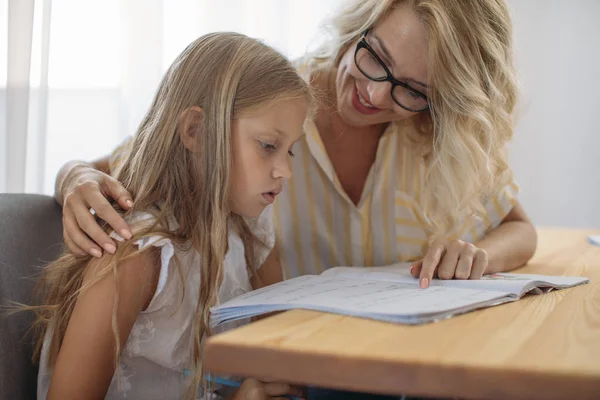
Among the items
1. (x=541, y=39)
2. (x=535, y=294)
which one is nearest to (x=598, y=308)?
(x=535, y=294)

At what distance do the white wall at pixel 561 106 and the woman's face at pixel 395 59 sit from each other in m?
1.65

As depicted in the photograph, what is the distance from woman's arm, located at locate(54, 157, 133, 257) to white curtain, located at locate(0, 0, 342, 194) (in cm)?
95

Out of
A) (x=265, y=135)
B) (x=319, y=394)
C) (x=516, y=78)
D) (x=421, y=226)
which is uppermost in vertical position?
(x=516, y=78)

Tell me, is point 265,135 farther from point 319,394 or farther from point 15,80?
point 15,80

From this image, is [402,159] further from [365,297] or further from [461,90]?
[365,297]

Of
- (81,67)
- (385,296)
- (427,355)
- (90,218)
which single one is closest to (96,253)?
(90,218)

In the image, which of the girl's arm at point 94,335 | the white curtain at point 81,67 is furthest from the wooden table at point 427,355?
the white curtain at point 81,67

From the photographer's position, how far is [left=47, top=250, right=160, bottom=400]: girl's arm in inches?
38.4

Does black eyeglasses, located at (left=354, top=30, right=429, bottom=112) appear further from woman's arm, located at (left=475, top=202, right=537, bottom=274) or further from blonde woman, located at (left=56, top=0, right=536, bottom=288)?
woman's arm, located at (left=475, top=202, right=537, bottom=274)

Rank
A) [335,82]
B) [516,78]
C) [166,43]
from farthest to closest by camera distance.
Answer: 1. [166,43]
2. [335,82]
3. [516,78]

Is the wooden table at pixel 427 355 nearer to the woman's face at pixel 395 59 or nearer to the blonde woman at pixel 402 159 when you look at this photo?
the blonde woman at pixel 402 159

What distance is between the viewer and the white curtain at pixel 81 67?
1.96 metres

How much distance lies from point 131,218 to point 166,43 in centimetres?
130

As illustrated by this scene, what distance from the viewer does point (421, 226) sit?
5.43 ft
